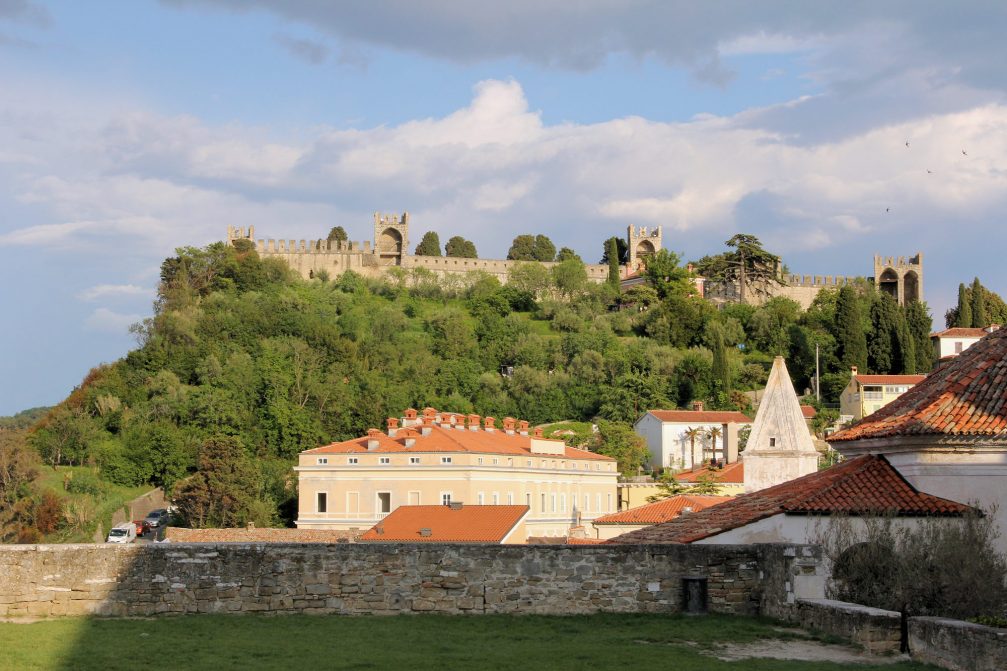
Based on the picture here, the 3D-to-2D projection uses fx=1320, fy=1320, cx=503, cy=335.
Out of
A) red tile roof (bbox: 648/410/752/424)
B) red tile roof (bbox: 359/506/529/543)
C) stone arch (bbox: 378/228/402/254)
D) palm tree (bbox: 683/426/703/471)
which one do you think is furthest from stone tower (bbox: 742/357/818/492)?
stone arch (bbox: 378/228/402/254)

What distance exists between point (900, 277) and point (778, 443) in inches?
4033

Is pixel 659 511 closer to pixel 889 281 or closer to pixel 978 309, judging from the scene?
pixel 978 309

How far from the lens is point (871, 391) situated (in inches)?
3602

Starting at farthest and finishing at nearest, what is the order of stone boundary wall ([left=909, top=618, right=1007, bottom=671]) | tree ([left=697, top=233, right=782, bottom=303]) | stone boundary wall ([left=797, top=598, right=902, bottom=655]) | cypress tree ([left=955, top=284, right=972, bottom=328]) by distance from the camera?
tree ([left=697, top=233, right=782, bottom=303]) → cypress tree ([left=955, top=284, right=972, bottom=328]) → stone boundary wall ([left=797, top=598, right=902, bottom=655]) → stone boundary wall ([left=909, top=618, right=1007, bottom=671])

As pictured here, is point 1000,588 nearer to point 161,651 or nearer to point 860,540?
point 860,540

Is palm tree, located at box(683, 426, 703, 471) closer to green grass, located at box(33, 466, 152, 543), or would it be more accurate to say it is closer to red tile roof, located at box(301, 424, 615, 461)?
red tile roof, located at box(301, 424, 615, 461)

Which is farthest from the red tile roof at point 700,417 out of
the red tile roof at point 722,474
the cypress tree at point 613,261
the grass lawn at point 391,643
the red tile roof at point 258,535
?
the grass lawn at point 391,643

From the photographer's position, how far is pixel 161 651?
41.2ft

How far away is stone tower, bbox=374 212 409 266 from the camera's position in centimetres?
12762

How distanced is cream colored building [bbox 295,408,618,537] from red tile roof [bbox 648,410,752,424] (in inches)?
480

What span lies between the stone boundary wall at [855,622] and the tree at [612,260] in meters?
111

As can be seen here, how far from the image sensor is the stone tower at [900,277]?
416 ft

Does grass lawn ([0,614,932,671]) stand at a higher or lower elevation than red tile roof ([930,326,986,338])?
Answer: lower

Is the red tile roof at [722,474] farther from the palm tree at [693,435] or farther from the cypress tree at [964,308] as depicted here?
the cypress tree at [964,308]
